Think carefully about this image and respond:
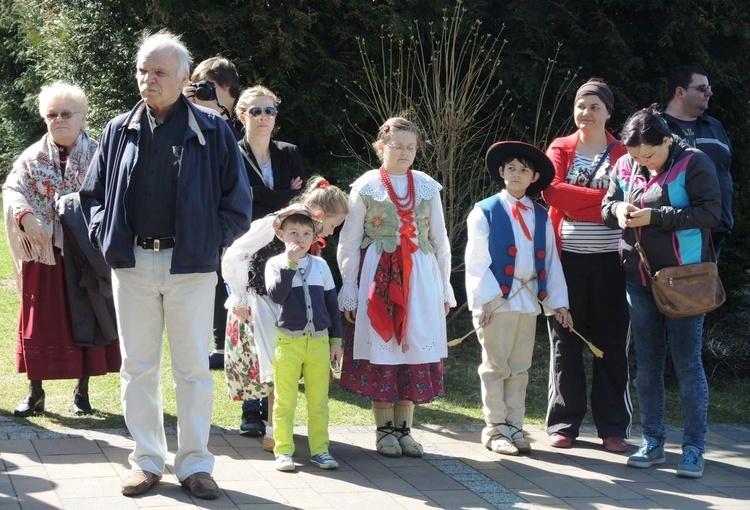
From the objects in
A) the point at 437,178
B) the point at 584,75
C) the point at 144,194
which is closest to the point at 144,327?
the point at 144,194

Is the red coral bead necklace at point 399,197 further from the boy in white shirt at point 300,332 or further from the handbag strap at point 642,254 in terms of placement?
the handbag strap at point 642,254

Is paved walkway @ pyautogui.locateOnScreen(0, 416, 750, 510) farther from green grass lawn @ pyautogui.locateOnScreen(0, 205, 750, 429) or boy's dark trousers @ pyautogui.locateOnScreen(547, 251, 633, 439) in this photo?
green grass lawn @ pyautogui.locateOnScreen(0, 205, 750, 429)

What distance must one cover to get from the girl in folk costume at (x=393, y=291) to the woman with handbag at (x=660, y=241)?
3.55 ft

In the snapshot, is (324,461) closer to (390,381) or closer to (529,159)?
(390,381)

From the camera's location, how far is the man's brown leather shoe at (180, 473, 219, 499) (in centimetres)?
461

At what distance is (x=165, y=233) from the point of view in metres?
4.57

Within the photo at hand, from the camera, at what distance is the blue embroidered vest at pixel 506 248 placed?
5.69m

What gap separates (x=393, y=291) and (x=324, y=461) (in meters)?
1.00

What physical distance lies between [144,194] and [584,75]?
5676 millimetres

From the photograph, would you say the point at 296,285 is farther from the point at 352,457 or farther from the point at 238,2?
the point at 238,2

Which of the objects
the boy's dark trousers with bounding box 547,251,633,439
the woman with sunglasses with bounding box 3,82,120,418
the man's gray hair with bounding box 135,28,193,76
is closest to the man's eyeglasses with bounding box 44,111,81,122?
the woman with sunglasses with bounding box 3,82,120,418

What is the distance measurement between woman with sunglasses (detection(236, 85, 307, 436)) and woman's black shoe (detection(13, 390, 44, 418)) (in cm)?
125

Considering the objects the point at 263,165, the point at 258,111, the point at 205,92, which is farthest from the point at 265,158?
the point at 205,92

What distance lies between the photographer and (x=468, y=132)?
898 cm
